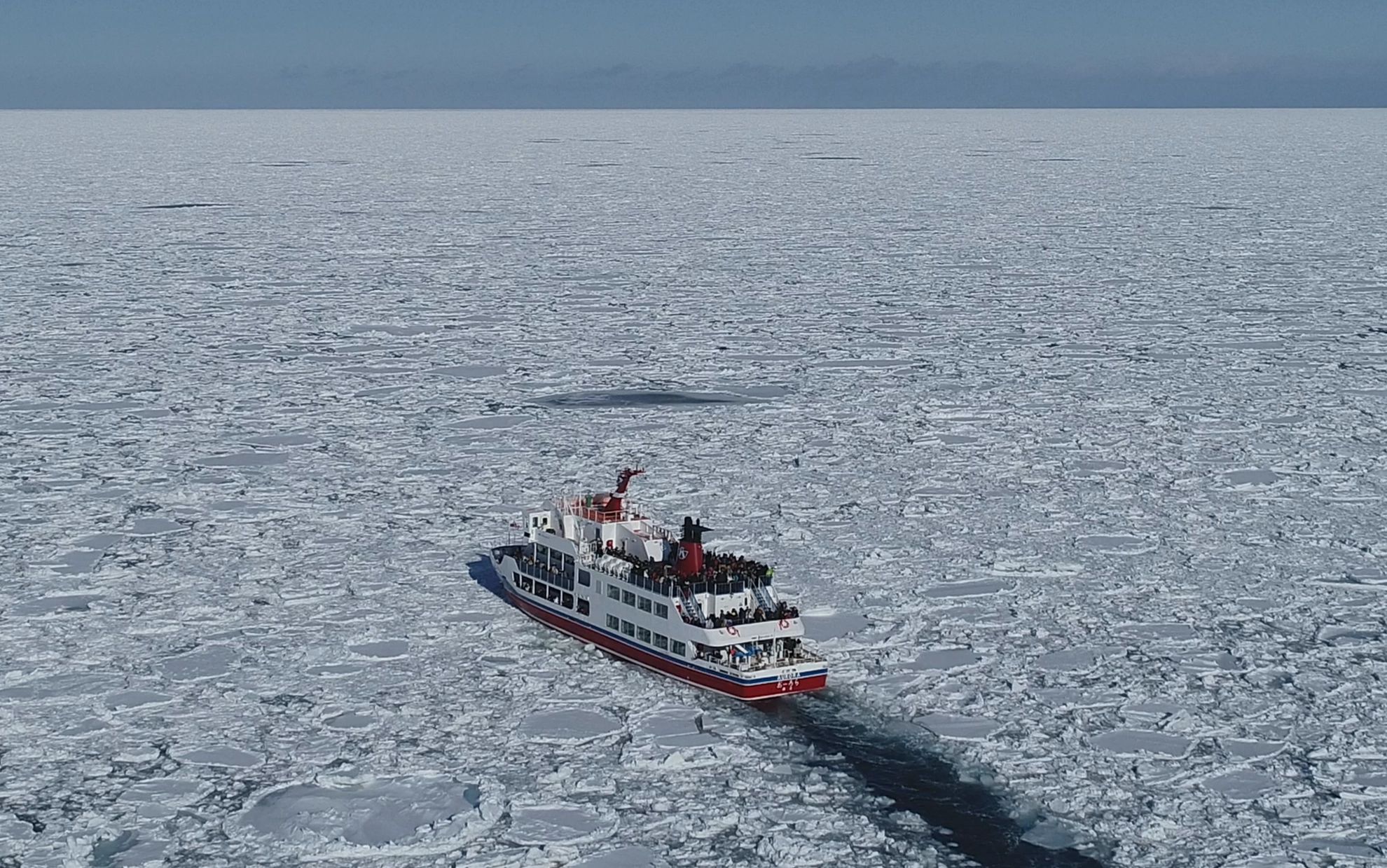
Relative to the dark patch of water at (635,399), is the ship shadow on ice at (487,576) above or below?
below

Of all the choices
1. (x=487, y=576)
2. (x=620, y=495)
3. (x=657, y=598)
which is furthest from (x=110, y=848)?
(x=620, y=495)

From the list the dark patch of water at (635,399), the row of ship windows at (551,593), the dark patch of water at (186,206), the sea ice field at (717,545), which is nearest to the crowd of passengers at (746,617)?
the sea ice field at (717,545)

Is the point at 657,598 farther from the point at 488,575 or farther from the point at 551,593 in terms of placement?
the point at 488,575

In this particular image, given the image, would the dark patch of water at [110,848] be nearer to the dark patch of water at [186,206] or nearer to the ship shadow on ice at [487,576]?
the ship shadow on ice at [487,576]

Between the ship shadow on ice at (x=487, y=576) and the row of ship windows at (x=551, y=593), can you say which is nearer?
the row of ship windows at (x=551, y=593)

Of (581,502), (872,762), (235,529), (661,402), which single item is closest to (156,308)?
(661,402)

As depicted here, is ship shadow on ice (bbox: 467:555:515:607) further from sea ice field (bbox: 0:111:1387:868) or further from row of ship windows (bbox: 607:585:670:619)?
row of ship windows (bbox: 607:585:670:619)

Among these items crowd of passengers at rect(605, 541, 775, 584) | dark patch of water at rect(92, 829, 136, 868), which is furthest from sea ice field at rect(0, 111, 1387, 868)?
crowd of passengers at rect(605, 541, 775, 584)
